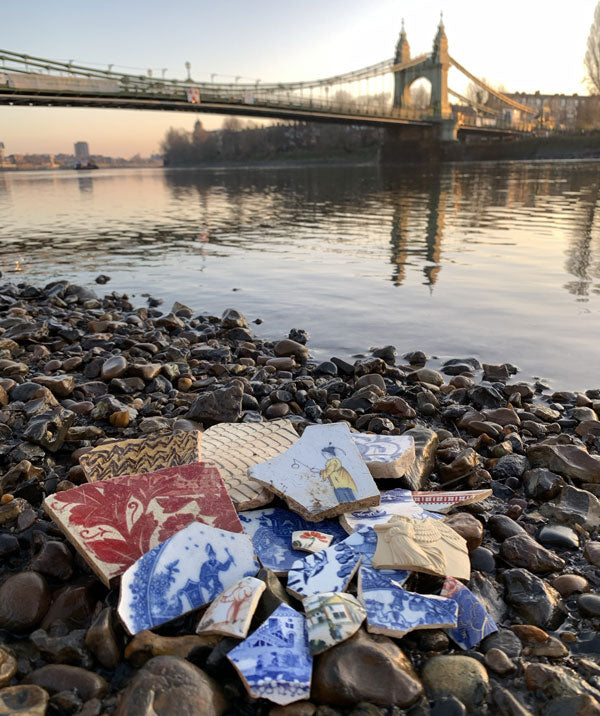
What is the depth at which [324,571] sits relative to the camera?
2062 mm

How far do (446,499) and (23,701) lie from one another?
184cm

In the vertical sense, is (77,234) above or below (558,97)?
below

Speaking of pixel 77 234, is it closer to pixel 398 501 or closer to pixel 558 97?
pixel 398 501

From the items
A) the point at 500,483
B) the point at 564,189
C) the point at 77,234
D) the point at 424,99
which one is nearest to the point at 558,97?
the point at 424,99

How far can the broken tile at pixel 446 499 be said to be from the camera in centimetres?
262

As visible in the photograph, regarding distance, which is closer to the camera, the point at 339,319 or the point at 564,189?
the point at 339,319

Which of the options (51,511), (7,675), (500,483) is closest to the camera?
(7,675)

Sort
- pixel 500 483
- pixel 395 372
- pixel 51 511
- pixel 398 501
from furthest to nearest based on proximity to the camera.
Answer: pixel 395 372 → pixel 500 483 → pixel 398 501 → pixel 51 511

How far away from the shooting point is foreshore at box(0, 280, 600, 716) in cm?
167

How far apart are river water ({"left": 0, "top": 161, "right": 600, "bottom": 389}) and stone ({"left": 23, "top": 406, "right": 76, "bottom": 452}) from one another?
2699 mm

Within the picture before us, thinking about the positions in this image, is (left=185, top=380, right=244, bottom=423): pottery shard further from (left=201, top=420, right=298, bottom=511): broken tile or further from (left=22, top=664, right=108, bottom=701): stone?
(left=22, top=664, right=108, bottom=701): stone

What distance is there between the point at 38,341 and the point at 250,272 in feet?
15.4

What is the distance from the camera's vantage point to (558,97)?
472ft

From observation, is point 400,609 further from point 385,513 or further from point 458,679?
point 385,513
